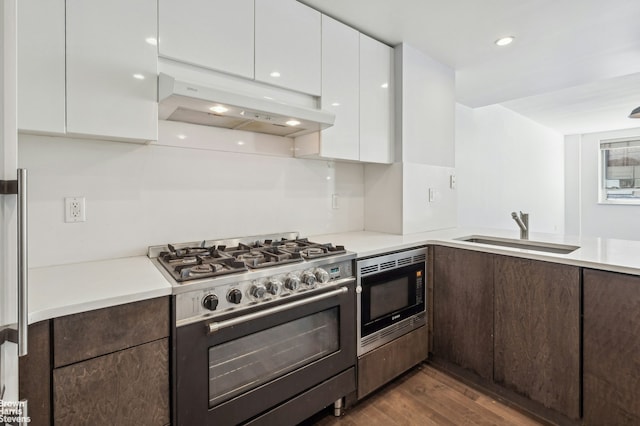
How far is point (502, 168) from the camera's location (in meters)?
4.62

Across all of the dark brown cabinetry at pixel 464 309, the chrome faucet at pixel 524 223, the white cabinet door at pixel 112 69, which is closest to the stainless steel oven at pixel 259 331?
the white cabinet door at pixel 112 69

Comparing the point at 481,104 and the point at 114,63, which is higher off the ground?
the point at 481,104

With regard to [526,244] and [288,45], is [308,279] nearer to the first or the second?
[288,45]

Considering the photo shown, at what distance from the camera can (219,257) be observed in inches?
63.5

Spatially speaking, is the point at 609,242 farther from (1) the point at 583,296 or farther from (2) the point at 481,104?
(2) the point at 481,104

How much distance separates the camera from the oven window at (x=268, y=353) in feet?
4.39

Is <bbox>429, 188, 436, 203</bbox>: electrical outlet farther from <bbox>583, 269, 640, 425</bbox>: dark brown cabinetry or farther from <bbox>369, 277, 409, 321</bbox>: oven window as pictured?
<bbox>583, 269, 640, 425</bbox>: dark brown cabinetry

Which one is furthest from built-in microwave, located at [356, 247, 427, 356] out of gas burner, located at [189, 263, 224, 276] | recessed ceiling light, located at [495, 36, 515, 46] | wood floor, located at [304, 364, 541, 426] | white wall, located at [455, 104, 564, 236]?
white wall, located at [455, 104, 564, 236]

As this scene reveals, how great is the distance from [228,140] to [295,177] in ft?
1.78

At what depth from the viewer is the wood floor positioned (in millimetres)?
1760

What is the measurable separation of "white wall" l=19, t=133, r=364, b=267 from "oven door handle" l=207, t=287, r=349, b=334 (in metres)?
0.72

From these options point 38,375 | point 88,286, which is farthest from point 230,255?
point 38,375

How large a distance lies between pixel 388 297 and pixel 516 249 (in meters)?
0.80

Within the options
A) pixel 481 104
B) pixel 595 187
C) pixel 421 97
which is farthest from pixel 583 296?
pixel 595 187
